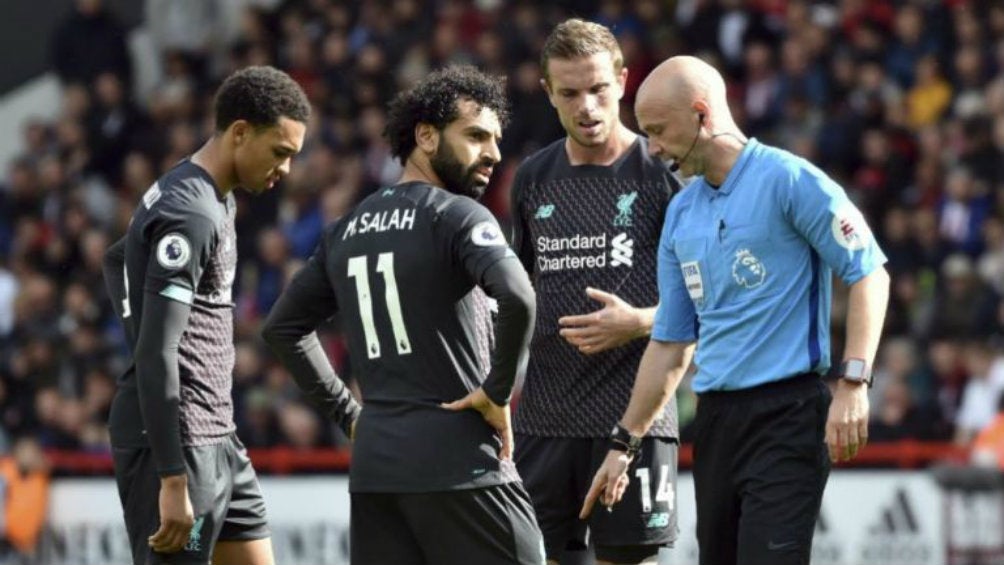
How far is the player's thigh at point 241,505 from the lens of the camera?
7188mm

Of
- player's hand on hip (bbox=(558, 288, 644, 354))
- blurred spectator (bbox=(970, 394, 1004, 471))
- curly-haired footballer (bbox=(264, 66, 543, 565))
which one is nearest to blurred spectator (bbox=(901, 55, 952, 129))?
blurred spectator (bbox=(970, 394, 1004, 471))

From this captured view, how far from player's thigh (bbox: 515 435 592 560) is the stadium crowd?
21.0ft

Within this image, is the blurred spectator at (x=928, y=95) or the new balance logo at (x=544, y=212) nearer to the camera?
the new balance logo at (x=544, y=212)

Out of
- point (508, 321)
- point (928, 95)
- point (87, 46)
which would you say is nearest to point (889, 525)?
point (928, 95)

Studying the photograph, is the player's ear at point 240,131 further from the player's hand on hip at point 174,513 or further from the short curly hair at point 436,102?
the player's hand on hip at point 174,513

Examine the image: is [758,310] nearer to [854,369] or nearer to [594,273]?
[854,369]

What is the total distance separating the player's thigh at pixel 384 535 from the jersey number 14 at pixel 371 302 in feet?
1.59

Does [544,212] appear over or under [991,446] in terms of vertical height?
over

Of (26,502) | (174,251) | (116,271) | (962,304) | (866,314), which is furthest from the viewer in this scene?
(26,502)

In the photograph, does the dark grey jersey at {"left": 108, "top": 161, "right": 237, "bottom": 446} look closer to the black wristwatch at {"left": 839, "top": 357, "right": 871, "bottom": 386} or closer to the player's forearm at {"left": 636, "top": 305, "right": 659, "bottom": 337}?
the player's forearm at {"left": 636, "top": 305, "right": 659, "bottom": 337}

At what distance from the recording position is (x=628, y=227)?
750 cm

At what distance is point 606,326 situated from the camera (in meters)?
7.21

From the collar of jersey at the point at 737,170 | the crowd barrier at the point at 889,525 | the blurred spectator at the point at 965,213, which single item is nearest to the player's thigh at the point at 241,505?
the collar of jersey at the point at 737,170

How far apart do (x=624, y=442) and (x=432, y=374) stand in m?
0.92
